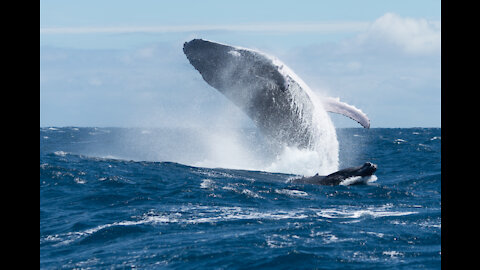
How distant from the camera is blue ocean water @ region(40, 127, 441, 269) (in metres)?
8.83

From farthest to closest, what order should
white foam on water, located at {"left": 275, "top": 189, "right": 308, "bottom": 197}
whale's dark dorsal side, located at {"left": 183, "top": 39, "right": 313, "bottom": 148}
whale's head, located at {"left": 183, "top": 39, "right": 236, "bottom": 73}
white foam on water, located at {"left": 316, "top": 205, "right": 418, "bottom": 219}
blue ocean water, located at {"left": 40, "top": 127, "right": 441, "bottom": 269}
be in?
whale's head, located at {"left": 183, "top": 39, "right": 236, "bottom": 73} < whale's dark dorsal side, located at {"left": 183, "top": 39, "right": 313, "bottom": 148} < white foam on water, located at {"left": 275, "top": 189, "right": 308, "bottom": 197} < white foam on water, located at {"left": 316, "top": 205, "right": 418, "bottom": 219} < blue ocean water, located at {"left": 40, "top": 127, "right": 441, "bottom": 269}

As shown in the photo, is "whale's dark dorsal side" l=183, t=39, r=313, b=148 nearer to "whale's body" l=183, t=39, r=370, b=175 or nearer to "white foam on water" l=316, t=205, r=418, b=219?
"whale's body" l=183, t=39, r=370, b=175

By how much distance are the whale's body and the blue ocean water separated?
167cm

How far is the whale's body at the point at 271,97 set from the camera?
16.2 m

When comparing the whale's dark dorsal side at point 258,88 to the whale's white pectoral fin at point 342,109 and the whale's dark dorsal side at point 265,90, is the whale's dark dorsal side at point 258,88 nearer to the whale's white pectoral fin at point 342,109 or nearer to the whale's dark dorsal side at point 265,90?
the whale's dark dorsal side at point 265,90

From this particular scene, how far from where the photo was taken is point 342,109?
18109 millimetres

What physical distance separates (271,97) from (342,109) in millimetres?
2537

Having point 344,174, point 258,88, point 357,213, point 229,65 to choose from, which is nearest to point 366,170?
point 344,174

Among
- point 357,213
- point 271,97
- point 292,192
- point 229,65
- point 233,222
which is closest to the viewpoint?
point 233,222

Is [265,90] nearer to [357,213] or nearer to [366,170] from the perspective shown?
[366,170]

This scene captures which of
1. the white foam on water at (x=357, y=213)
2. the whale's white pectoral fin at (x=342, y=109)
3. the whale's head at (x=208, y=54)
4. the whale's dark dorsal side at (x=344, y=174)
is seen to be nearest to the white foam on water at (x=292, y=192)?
the whale's dark dorsal side at (x=344, y=174)

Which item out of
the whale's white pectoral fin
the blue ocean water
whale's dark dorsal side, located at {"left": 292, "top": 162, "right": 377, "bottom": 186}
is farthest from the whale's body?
whale's dark dorsal side, located at {"left": 292, "top": 162, "right": 377, "bottom": 186}

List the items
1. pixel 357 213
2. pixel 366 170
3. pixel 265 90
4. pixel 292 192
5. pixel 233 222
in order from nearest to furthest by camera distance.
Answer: pixel 233 222 < pixel 357 213 < pixel 292 192 < pixel 366 170 < pixel 265 90
